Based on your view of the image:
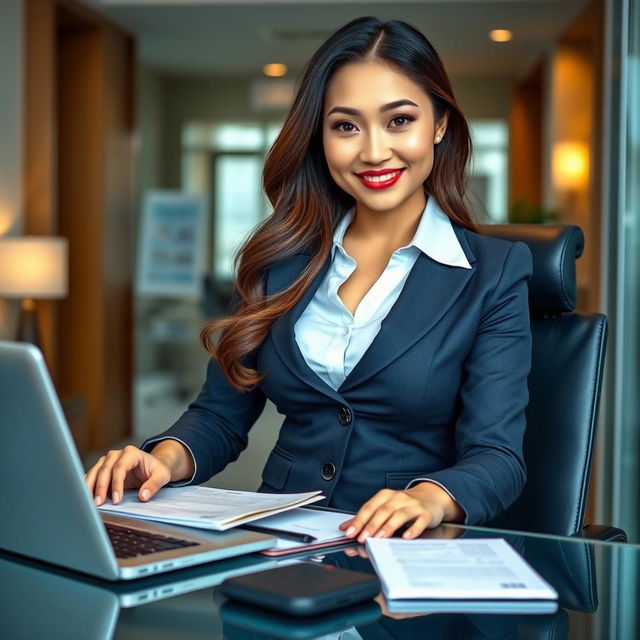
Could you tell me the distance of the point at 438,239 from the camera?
6.09ft

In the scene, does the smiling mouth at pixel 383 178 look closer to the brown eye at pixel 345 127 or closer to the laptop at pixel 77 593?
the brown eye at pixel 345 127

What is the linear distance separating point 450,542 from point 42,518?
1.58 ft

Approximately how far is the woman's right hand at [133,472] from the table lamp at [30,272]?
161 inches

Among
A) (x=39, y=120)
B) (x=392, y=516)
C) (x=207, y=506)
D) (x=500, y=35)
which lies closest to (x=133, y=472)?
(x=207, y=506)

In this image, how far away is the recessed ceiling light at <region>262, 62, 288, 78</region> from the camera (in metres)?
10.5

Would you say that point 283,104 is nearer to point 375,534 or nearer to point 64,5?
point 64,5

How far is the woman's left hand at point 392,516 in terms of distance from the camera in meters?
1.28

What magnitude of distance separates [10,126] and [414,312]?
4.69 m

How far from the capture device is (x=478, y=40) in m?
8.25

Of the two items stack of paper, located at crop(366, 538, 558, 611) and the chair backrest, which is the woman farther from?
stack of paper, located at crop(366, 538, 558, 611)

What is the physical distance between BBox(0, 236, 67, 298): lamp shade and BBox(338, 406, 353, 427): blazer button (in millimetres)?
4127

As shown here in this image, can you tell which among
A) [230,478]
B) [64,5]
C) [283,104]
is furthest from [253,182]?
[230,478]

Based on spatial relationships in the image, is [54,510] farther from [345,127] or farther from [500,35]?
[500,35]

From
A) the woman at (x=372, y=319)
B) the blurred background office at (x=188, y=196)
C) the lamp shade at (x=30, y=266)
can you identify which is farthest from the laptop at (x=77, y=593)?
the lamp shade at (x=30, y=266)
